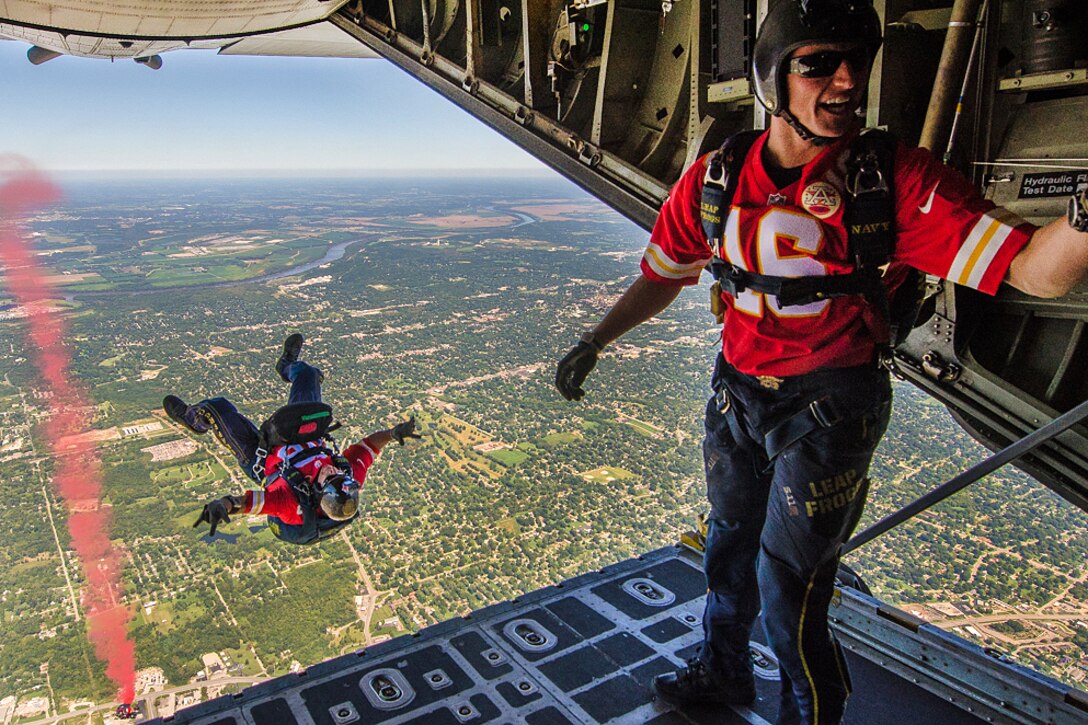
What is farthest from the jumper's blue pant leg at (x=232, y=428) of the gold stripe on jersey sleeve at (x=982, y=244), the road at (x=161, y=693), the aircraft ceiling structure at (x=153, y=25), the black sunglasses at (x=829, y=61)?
the road at (x=161, y=693)

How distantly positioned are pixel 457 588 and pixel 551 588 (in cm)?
1362

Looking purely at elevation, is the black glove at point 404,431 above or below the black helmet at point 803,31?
below

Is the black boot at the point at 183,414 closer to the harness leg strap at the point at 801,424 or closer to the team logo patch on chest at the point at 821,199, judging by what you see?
the harness leg strap at the point at 801,424

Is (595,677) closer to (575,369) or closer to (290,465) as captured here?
(575,369)

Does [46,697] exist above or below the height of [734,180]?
below

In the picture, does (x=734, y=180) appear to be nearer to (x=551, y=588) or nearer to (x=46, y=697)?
(x=551, y=588)

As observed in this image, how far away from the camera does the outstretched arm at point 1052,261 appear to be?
1260 millimetres

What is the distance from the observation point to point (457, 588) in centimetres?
1627

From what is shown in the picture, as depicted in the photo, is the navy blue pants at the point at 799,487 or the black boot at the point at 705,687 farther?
the black boot at the point at 705,687

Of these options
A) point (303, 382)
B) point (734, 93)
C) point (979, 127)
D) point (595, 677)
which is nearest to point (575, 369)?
point (595, 677)

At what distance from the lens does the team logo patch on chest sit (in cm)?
162

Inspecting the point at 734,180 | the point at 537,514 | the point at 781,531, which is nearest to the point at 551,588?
the point at 781,531

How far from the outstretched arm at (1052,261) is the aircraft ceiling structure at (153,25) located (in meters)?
5.43

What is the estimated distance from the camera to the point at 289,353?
14.8 ft
